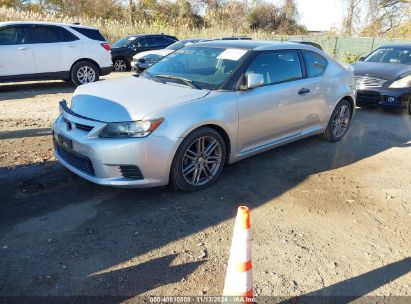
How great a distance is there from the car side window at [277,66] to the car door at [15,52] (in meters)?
7.09

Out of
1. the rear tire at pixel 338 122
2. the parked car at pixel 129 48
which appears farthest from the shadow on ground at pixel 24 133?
the parked car at pixel 129 48

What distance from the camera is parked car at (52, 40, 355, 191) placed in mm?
3818

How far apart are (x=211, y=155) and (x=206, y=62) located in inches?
50.5

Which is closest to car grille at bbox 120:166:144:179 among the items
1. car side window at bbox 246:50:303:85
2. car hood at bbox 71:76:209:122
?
car hood at bbox 71:76:209:122

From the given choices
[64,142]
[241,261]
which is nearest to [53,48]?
[64,142]

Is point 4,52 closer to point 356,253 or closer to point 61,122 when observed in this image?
point 61,122

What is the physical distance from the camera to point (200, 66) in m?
4.94

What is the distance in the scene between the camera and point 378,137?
6.94 meters

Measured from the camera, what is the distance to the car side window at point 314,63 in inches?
221

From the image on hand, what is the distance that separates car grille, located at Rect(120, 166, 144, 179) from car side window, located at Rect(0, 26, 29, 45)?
752cm

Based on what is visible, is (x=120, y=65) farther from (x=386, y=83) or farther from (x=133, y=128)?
(x=133, y=128)

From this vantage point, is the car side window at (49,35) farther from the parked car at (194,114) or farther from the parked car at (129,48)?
the parked car at (194,114)

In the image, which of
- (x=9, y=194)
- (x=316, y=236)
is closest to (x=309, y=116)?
(x=316, y=236)

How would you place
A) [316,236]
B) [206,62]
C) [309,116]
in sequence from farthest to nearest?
[309,116] → [206,62] → [316,236]
